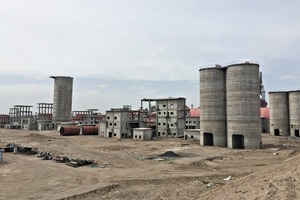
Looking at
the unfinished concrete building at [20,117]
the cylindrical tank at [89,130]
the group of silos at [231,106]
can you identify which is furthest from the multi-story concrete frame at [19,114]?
the group of silos at [231,106]

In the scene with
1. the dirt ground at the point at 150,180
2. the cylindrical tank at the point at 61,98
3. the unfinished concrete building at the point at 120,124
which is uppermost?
the cylindrical tank at the point at 61,98

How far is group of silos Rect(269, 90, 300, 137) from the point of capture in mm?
66175

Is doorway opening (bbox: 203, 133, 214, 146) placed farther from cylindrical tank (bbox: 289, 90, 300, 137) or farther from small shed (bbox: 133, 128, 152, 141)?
cylindrical tank (bbox: 289, 90, 300, 137)

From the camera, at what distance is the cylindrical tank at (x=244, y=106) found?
4159cm

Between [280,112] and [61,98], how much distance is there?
7956 centimetres

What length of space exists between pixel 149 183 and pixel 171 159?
12.2m

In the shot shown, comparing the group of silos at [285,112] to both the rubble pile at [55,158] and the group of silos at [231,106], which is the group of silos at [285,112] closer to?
the group of silos at [231,106]

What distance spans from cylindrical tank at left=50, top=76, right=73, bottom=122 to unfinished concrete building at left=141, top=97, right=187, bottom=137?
52.0 m

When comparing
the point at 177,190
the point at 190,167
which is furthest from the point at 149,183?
the point at 190,167

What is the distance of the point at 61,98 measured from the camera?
345 feet

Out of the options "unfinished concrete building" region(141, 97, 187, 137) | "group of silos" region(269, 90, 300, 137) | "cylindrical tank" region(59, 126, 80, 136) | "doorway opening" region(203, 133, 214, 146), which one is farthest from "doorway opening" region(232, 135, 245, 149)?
"cylindrical tank" region(59, 126, 80, 136)

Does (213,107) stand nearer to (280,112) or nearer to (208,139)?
(208,139)

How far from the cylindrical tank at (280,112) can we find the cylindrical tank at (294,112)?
1402 mm

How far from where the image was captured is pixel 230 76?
43.8 metres
